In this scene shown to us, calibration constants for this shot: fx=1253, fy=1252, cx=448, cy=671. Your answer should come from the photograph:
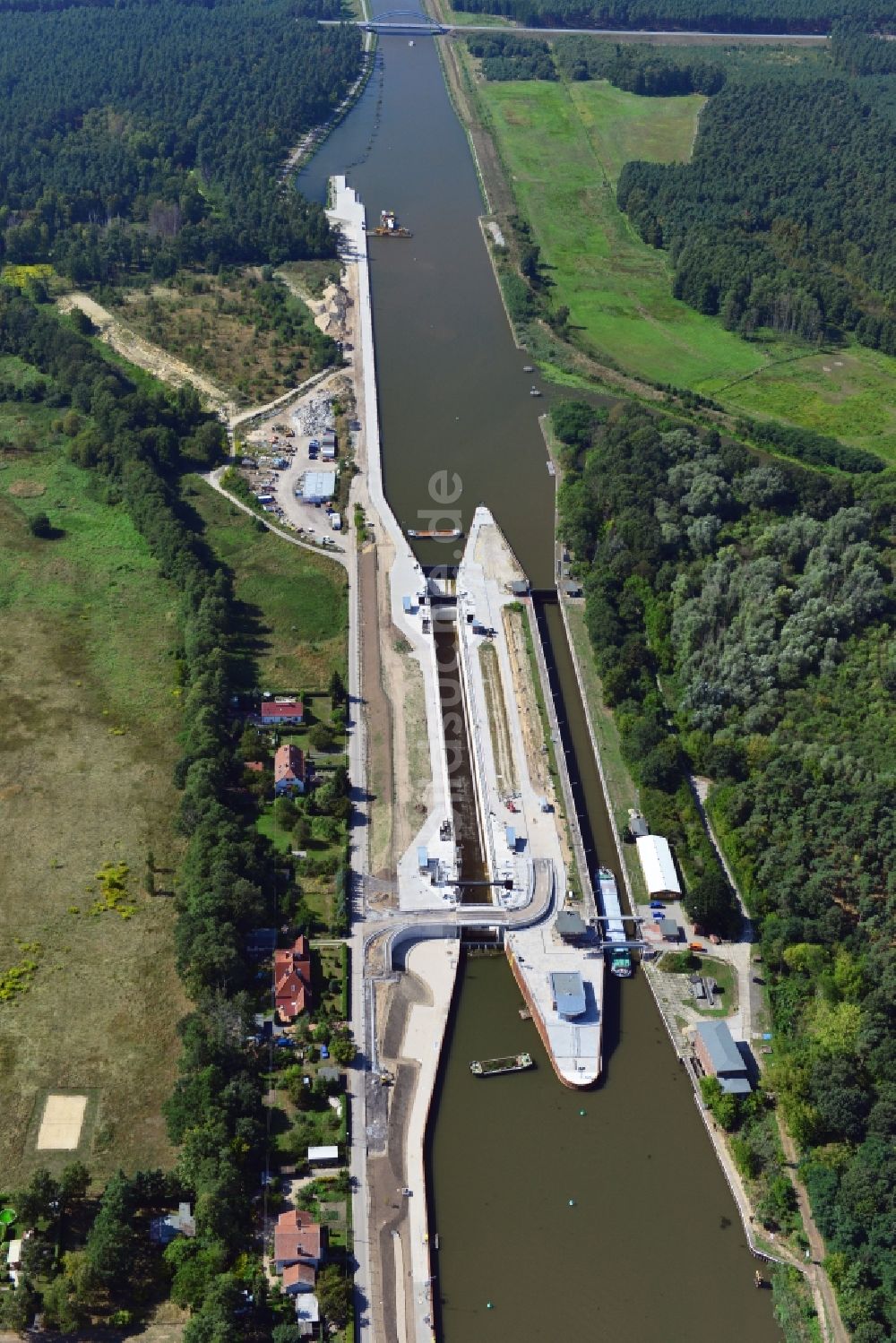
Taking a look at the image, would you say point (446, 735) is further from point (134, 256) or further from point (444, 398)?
point (134, 256)

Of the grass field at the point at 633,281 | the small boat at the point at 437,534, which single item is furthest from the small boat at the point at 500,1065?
the grass field at the point at 633,281

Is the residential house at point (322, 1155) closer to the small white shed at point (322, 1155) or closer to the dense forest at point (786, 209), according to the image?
the small white shed at point (322, 1155)

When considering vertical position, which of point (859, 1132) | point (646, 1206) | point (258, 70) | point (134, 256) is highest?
point (258, 70)

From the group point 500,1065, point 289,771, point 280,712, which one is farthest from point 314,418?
point 500,1065

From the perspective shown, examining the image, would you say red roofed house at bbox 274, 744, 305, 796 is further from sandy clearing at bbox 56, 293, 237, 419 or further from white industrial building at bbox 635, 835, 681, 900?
sandy clearing at bbox 56, 293, 237, 419

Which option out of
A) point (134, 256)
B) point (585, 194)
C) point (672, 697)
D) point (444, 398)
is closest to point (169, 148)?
point (134, 256)

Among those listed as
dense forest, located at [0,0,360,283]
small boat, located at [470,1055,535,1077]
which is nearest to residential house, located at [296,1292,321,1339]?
small boat, located at [470,1055,535,1077]

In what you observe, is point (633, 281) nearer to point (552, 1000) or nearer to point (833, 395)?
point (833, 395)
